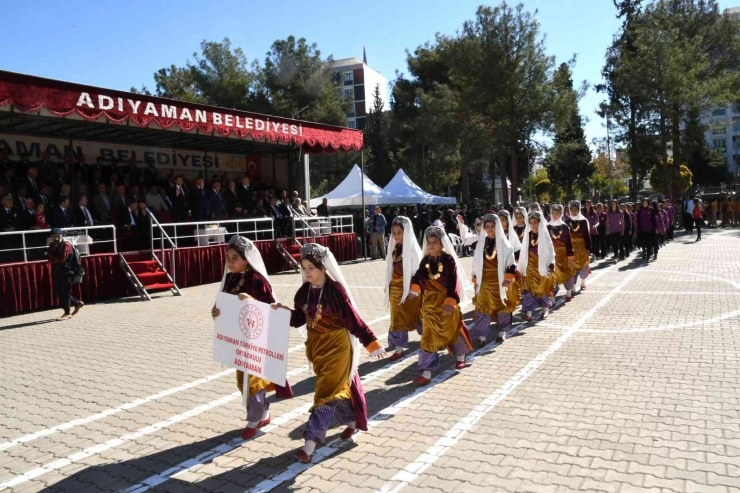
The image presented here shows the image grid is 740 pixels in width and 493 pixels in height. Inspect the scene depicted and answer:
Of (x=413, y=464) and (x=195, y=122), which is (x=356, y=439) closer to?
(x=413, y=464)

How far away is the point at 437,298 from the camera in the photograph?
670cm

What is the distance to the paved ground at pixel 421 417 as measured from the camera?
420cm

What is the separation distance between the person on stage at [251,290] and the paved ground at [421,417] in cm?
22

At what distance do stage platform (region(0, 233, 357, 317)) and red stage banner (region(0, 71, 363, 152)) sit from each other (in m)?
3.16

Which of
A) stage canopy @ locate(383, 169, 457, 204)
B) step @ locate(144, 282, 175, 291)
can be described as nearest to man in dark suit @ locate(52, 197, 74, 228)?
step @ locate(144, 282, 175, 291)

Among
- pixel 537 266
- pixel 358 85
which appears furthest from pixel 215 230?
pixel 358 85

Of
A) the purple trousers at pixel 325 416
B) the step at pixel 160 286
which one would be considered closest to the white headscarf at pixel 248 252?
the purple trousers at pixel 325 416

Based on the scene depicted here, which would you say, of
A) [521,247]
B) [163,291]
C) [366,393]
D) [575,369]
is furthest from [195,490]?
[163,291]

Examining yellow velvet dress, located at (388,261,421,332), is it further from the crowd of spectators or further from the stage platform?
the crowd of spectators

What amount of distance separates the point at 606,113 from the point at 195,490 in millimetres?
35293

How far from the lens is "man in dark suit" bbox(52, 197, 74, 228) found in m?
13.0

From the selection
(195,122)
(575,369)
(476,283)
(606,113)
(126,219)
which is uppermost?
(606,113)

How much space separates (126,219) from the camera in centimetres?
1492

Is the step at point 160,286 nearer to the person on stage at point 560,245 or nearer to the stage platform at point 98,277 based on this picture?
the stage platform at point 98,277
